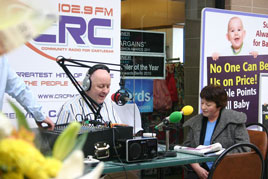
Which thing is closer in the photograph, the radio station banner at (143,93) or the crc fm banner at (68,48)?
the crc fm banner at (68,48)

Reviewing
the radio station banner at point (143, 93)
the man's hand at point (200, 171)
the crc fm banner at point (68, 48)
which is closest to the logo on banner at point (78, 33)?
the crc fm banner at point (68, 48)

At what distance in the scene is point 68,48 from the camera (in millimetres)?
4047

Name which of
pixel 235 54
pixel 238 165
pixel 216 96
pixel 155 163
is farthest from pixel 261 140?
pixel 155 163

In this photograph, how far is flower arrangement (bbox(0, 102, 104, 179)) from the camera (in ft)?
2.12

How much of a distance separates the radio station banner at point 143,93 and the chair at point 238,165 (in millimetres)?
1688

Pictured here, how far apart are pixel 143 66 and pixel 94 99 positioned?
1.26 m

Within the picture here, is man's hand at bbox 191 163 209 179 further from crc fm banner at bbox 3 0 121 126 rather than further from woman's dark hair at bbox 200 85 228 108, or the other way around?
crc fm banner at bbox 3 0 121 126

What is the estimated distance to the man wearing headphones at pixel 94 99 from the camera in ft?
12.1

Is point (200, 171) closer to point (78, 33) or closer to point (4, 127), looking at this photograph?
point (78, 33)

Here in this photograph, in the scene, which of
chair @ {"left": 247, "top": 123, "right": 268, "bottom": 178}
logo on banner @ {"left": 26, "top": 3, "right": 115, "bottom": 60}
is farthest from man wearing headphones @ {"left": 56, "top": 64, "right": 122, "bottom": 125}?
chair @ {"left": 247, "top": 123, "right": 268, "bottom": 178}

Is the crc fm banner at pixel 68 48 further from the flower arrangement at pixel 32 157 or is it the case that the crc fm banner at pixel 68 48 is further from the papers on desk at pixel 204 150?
the flower arrangement at pixel 32 157

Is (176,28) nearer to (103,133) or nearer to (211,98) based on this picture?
(211,98)

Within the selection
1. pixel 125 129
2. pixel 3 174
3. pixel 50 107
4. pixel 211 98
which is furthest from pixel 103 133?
pixel 3 174

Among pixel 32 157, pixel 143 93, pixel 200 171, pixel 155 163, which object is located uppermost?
pixel 32 157
